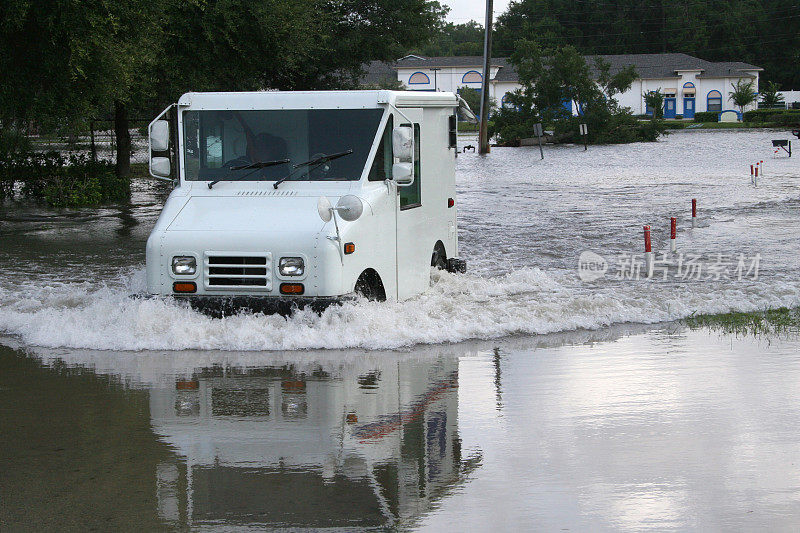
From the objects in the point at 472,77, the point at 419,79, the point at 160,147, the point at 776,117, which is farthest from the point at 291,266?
the point at 419,79

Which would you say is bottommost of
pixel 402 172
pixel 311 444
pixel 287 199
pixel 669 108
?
pixel 311 444

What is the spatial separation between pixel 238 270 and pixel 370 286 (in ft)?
4.45

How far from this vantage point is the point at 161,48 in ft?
75.4

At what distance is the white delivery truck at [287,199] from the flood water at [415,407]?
33cm

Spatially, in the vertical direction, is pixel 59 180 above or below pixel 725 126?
below

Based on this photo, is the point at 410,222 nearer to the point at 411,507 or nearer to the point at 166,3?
the point at 411,507

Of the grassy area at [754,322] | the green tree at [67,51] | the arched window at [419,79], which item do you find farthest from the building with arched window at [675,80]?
the grassy area at [754,322]

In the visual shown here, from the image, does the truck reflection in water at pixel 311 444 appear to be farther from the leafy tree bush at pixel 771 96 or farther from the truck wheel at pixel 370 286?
the leafy tree bush at pixel 771 96

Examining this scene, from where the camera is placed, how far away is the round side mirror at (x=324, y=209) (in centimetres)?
927

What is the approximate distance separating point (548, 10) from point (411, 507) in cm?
12518

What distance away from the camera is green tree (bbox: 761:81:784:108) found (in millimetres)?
98312

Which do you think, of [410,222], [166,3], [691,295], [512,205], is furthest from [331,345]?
[512,205]

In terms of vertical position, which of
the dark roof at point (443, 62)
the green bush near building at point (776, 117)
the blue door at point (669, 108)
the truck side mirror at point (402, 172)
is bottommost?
the truck side mirror at point (402, 172)

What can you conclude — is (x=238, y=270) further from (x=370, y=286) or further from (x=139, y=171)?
(x=139, y=171)
